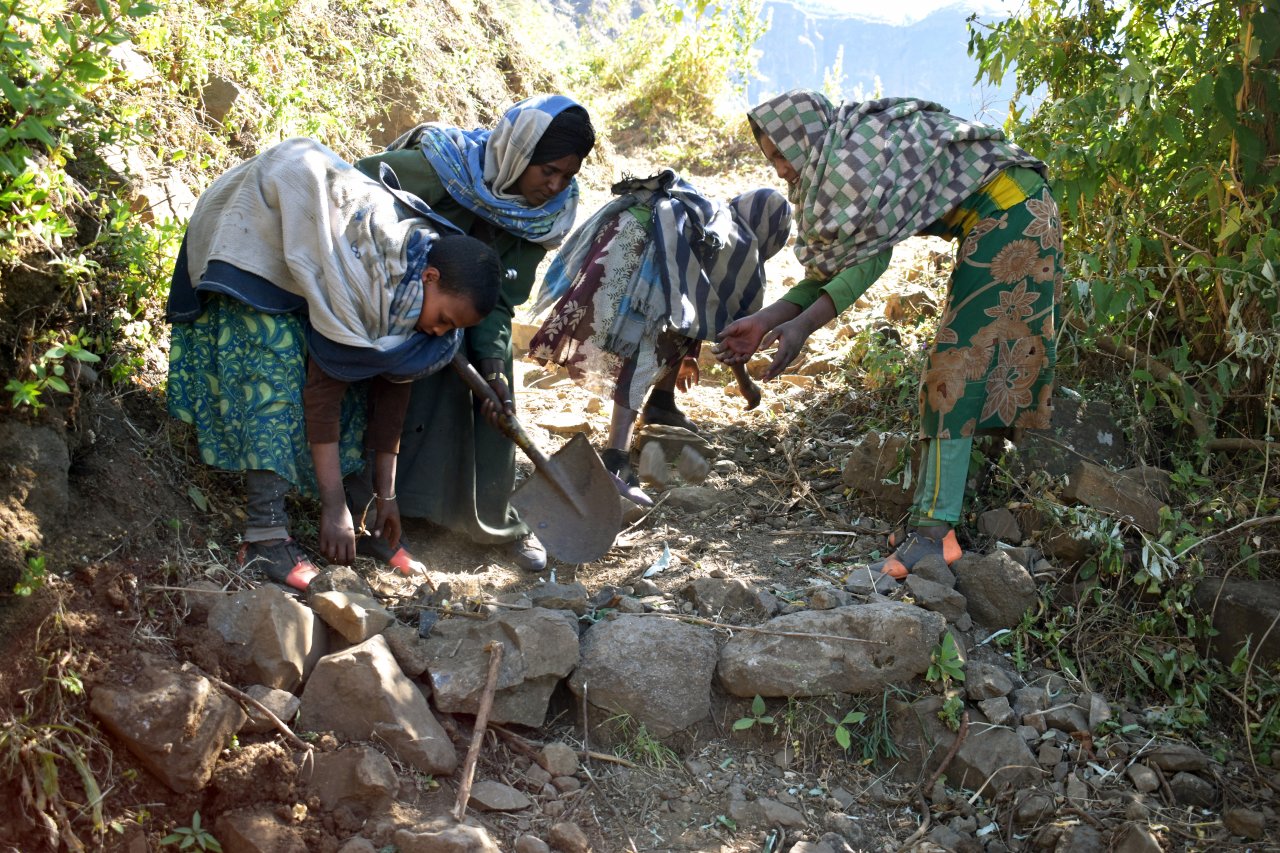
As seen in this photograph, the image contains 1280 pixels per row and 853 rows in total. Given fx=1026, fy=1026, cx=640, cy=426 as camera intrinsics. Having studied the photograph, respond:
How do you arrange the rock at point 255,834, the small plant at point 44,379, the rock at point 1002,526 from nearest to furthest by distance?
1. the rock at point 255,834
2. the small plant at point 44,379
3. the rock at point 1002,526

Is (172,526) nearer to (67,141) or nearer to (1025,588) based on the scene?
(67,141)

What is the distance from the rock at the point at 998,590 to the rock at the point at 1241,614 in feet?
1.62

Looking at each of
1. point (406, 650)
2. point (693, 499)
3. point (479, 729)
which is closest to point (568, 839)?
point (479, 729)

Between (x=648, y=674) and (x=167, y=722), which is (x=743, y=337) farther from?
(x=167, y=722)

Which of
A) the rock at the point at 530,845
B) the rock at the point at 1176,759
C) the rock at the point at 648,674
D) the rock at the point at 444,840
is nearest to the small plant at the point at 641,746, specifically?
the rock at the point at 648,674

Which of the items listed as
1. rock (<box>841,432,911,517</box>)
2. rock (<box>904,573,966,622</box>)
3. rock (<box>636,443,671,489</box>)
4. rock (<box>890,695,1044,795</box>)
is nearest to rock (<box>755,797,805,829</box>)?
rock (<box>890,695,1044,795</box>)

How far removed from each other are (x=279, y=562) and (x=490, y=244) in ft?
3.73

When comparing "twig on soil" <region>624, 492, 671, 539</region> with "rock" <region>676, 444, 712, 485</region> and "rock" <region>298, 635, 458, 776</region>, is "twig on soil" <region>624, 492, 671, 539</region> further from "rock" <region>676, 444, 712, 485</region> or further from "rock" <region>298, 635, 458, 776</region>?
"rock" <region>298, 635, 458, 776</region>

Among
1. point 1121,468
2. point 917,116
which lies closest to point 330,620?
point 917,116

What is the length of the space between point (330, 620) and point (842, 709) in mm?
1306

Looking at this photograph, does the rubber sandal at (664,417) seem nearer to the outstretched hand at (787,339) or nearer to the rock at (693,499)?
the rock at (693,499)

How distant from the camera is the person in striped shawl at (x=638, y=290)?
374cm

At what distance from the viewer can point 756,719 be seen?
261 centimetres

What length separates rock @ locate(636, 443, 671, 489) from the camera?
3.95 m
